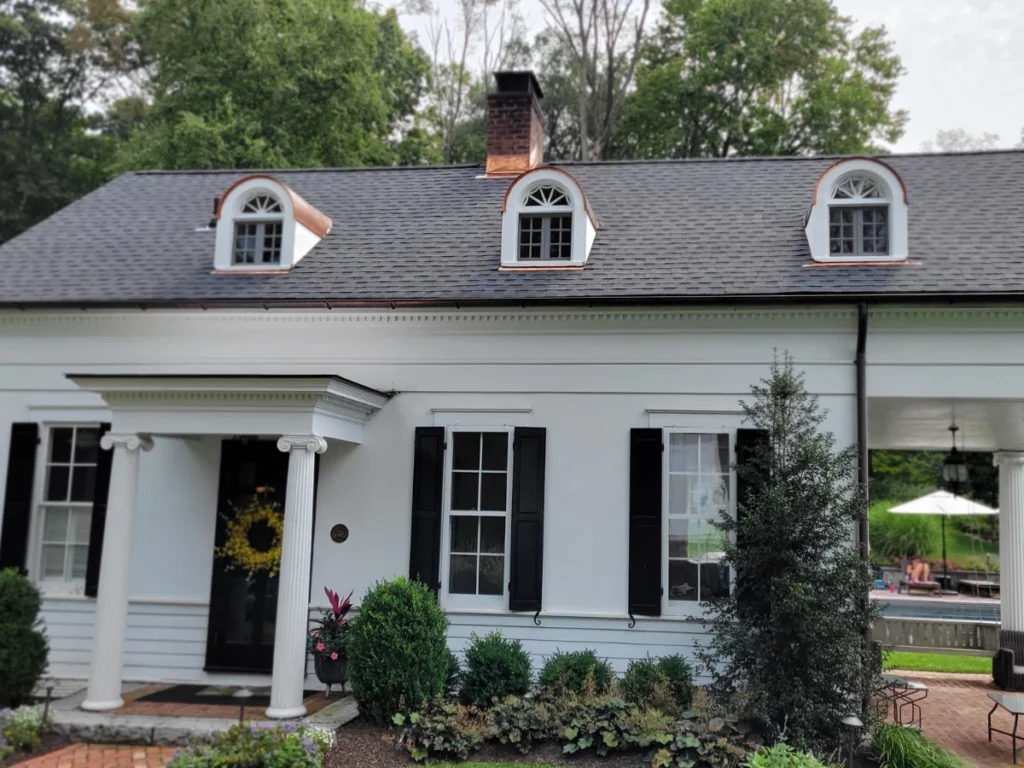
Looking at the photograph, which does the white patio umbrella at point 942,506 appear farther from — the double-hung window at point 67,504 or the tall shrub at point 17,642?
the tall shrub at point 17,642

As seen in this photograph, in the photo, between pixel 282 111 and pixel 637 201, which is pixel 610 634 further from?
pixel 282 111

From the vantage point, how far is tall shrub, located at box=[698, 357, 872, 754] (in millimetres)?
8086

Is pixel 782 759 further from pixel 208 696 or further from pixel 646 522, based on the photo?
pixel 208 696

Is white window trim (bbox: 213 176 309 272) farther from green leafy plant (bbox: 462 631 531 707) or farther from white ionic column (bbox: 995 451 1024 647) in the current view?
white ionic column (bbox: 995 451 1024 647)

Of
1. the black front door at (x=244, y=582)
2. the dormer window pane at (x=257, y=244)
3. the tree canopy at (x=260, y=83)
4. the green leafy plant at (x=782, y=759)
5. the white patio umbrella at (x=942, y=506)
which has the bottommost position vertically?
the green leafy plant at (x=782, y=759)

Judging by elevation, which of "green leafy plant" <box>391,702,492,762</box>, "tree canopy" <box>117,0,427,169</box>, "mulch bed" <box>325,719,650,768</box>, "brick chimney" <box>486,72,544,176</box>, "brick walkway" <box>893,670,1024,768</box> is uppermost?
"tree canopy" <box>117,0,427,169</box>

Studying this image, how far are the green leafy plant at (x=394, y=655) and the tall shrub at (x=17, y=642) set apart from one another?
3657mm

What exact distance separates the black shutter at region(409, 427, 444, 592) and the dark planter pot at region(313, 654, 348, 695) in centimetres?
133

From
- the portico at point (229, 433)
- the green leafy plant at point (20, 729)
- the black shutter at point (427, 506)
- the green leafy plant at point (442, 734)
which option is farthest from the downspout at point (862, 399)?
the green leafy plant at point (20, 729)

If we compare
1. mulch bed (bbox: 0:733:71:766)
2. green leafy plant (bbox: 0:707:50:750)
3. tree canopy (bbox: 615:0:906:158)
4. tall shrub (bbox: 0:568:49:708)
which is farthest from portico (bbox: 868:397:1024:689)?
tree canopy (bbox: 615:0:906:158)

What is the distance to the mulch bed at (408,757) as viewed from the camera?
789cm

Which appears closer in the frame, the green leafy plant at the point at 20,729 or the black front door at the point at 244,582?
the green leafy plant at the point at 20,729

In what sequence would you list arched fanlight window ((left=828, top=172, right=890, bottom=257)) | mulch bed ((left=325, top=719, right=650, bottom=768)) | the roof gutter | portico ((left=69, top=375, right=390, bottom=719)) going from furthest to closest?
arched fanlight window ((left=828, top=172, right=890, bottom=257)), the roof gutter, portico ((left=69, top=375, right=390, bottom=719)), mulch bed ((left=325, top=719, right=650, bottom=768))

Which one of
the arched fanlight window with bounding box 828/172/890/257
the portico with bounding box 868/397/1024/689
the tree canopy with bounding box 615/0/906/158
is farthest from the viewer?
the tree canopy with bounding box 615/0/906/158
